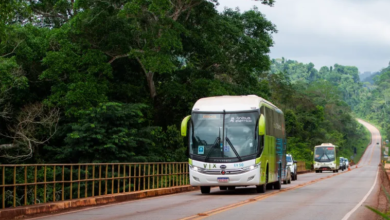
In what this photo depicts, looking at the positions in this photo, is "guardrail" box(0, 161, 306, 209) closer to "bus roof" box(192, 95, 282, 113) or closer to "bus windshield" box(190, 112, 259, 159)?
"bus windshield" box(190, 112, 259, 159)

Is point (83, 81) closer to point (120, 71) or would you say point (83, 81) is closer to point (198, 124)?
point (120, 71)

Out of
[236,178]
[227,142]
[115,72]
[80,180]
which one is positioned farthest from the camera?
[115,72]

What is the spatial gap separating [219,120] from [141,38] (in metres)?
13.5

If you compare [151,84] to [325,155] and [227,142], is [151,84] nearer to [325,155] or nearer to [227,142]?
[227,142]

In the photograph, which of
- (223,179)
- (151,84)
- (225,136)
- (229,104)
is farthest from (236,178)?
(151,84)

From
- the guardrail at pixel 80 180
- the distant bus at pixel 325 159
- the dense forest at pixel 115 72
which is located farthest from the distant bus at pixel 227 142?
the distant bus at pixel 325 159

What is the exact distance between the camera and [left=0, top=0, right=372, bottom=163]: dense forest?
31312mm

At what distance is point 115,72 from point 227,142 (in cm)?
1889

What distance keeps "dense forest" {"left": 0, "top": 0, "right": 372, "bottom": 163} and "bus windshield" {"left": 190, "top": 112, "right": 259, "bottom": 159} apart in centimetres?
Result: 1009

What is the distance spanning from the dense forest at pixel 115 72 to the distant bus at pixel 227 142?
9.96m

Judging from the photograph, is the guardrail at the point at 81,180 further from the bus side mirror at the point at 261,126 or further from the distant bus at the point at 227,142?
the bus side mirror at the point at 261,126

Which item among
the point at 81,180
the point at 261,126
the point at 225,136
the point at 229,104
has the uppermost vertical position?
the point at 229,104

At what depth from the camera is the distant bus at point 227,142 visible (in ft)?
68.1

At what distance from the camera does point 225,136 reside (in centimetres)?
2120
